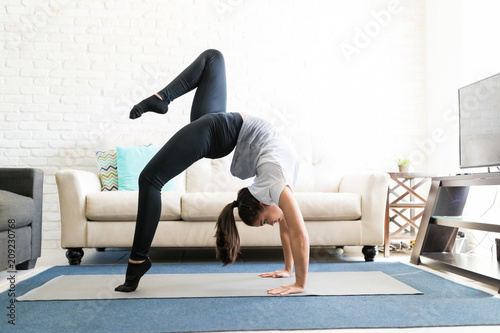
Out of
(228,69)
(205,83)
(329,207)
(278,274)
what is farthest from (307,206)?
(228,69)

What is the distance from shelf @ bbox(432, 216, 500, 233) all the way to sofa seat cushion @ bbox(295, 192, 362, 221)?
516 mm

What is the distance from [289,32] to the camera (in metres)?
4.03

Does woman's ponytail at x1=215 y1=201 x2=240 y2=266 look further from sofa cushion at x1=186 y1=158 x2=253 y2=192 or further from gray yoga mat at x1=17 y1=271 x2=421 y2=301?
sofa cushion at x1=186 y1=158 x2=253 y2=192

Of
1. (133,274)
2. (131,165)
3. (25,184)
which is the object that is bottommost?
(133,274)

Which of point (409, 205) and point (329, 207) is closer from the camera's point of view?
point (329, 207)

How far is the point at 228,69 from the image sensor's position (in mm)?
3953

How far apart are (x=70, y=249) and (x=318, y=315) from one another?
198 cm

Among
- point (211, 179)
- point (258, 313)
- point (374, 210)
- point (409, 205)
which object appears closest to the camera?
point (258, 313)

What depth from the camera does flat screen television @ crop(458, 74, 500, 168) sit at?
252 centimetres

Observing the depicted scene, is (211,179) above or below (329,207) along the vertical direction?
above

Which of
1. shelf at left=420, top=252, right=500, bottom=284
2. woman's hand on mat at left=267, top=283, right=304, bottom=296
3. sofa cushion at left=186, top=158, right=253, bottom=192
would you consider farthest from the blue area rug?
sofa cushion at left=186, top=158, right=253, bottom=192

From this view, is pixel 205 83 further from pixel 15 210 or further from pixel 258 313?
pixel 15 210

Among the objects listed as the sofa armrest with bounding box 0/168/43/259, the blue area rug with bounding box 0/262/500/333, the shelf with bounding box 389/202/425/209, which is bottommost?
the blue area rug with bounding box 0/262/500/333

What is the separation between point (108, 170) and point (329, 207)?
1.75 metres
